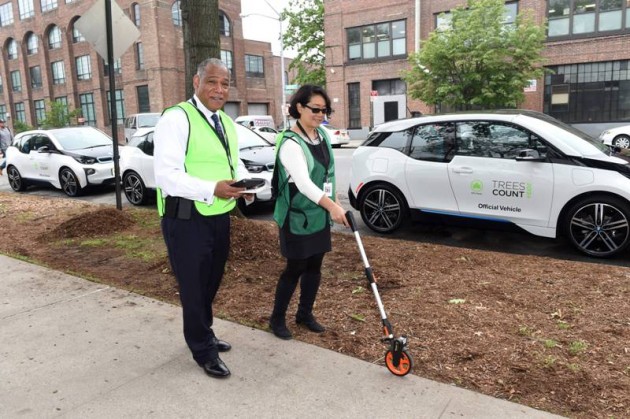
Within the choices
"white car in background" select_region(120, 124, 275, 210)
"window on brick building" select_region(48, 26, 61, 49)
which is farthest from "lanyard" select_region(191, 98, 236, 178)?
"window on brick building" select_region(48, 26, 61, 49)

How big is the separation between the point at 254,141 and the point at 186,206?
713 cm

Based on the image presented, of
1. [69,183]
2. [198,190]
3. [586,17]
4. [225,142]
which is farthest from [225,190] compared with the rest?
[586,17]

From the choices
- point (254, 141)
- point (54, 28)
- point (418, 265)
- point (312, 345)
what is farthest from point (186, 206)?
point (54, 28)

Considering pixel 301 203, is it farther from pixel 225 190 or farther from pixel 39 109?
pixel 39 109

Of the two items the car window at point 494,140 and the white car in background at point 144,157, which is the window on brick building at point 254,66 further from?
the car window at point 494,140

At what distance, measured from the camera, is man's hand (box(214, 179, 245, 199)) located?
2.97 m

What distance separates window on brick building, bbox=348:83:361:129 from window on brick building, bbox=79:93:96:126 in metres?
25.5

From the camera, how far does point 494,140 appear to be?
6.36m

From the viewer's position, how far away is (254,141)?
1005 cm

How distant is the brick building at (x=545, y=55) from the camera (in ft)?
82.2

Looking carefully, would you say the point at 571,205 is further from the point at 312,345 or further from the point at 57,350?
the point at 57,350

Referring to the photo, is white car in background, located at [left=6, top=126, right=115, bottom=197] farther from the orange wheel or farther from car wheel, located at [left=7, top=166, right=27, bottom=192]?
the orange wheel

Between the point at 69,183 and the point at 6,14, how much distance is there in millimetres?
53251

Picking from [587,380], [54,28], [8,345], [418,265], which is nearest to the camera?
[587,380]
